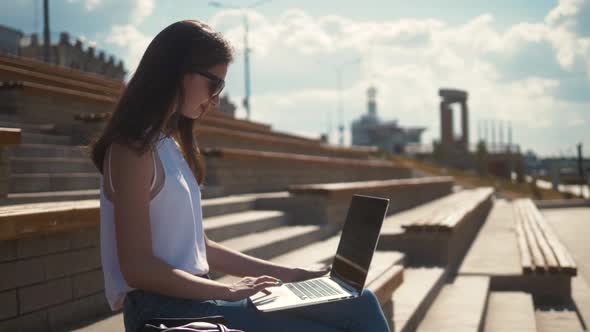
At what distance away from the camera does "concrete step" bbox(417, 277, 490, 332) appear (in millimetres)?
4539

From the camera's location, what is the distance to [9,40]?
16.8 meters

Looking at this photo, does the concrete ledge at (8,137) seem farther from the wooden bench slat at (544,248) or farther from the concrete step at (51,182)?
the wooden bench slat at (544,248)

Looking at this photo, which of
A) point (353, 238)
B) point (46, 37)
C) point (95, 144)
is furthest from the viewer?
point (46, 37)

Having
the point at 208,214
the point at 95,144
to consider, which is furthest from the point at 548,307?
the point at 95,144

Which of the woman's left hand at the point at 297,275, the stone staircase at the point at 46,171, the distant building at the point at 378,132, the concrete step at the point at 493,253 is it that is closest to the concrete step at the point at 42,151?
the stone staircase at the point at 46,171

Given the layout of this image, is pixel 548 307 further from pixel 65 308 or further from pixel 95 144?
pixel 95 144

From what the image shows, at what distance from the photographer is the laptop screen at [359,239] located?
218cm

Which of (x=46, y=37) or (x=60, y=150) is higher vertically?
(x=46, y=37)

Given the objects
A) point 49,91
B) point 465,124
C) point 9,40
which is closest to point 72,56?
point 9,40

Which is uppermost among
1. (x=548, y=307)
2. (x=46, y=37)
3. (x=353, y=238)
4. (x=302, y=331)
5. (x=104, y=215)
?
(x=46, y=37)

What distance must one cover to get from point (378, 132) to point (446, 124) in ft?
231

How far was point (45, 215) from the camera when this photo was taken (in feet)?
10.0

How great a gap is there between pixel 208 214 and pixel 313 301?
13.5ft

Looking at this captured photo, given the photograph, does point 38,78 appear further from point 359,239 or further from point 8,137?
point 359,239
